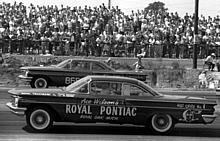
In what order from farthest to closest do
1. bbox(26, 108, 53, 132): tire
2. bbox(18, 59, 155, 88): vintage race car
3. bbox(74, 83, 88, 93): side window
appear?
1. bbox(18, 59, 155, 88): vintage race car
2. bbox(74, 83, 88, 93): side window
3. bbox(26, 108, 53, 132): tire

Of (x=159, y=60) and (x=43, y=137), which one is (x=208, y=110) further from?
(x=159, y=60)

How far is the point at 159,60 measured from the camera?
31.7 m

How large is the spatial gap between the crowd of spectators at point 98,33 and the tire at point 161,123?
19849mm

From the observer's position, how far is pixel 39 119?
11.2 m

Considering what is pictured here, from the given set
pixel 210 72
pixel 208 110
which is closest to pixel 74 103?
pixel 208 110

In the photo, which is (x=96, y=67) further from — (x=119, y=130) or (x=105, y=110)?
(x=105, y=110)

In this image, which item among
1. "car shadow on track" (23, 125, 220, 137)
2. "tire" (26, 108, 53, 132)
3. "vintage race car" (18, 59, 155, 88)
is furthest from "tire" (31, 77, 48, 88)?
"tire" (26, 108, 53, 132)

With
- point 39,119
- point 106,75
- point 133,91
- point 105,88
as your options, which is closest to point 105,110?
point 105,88

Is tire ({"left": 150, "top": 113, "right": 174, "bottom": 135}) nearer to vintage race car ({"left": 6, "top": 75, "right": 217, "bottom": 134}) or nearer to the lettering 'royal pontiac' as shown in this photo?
vintage race car ({"left": 6, "top": 75, "right": 217, "bottom": 134})

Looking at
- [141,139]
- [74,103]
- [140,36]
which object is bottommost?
[141,139]

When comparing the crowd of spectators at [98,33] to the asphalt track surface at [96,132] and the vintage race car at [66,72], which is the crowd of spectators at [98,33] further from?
the asphalt track surface at [96,132]

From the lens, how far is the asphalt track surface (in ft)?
35.2

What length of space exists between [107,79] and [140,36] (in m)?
20.9

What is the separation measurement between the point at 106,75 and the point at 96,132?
7392 millimetres
